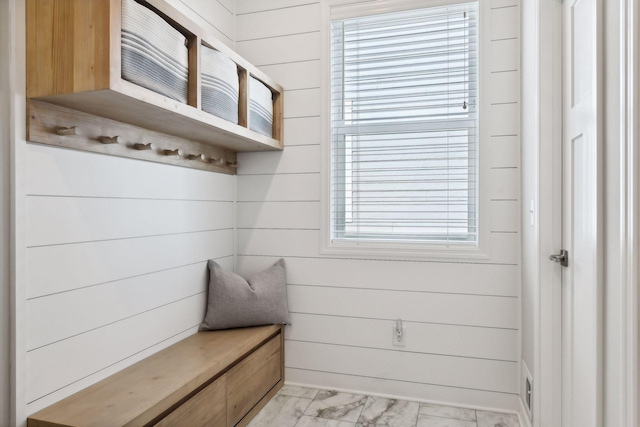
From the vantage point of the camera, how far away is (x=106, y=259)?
5.38 feet

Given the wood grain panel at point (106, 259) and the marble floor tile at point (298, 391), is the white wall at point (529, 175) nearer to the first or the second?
the marble floor tile at point (298, 391)

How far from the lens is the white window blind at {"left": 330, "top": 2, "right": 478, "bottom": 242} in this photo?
2.28 m

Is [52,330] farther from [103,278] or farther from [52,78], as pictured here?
[52,78]

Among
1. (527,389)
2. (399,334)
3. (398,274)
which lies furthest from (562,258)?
(399,334)

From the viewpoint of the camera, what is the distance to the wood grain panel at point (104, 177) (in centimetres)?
138

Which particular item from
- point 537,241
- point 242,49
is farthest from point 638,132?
point 242,49

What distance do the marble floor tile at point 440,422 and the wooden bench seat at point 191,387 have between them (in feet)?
2.73

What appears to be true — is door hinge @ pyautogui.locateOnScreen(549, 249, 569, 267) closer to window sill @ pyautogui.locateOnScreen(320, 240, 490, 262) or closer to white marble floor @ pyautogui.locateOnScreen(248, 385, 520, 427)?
window sill @ pyautogui.locateOnScreen(320, 240, 490, 262)

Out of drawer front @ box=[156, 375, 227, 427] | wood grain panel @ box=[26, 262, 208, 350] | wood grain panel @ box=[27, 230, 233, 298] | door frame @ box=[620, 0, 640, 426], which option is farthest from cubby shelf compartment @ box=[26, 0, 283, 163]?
door frame @ box=[620, 0, 640, 426]

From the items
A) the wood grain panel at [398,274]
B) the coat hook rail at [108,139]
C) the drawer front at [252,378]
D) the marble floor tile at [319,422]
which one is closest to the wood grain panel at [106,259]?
the coat hook rail at [108,139]

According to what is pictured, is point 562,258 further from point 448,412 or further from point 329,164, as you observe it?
point 329,164

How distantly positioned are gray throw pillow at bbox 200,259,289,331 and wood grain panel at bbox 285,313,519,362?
0.21 meters

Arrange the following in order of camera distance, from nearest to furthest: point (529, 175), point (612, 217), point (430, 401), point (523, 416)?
1. point (612, 217)
2. point (529, 175)
3. point (523, 416)
4. point (430, 401)

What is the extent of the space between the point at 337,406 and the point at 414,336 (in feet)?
1.86
